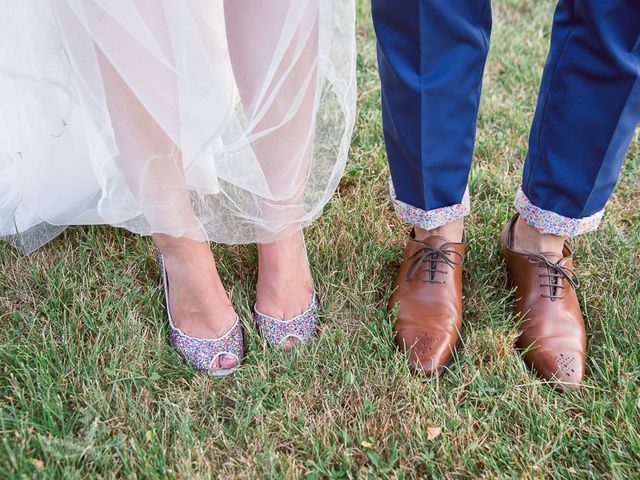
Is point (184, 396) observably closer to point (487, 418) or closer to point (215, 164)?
point (215, 164)

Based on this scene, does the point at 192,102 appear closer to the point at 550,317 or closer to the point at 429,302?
the point at 429,302

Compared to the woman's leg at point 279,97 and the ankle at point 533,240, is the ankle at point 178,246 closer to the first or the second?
the woman's leg at point 279,97

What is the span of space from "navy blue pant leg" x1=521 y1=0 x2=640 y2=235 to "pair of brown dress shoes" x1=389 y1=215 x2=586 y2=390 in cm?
12

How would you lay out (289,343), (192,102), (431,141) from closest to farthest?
(192,102)
(431,141)
(289,343)

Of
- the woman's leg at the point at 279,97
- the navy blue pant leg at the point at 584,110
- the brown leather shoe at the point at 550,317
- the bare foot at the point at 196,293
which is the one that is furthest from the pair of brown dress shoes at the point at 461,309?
the bare foot at the point at 196,293

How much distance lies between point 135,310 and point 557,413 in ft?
2.81

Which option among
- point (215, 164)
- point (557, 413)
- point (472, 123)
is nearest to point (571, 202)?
point (472, 123)

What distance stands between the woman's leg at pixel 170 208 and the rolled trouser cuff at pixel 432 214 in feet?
1.36

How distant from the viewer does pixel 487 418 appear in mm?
1163

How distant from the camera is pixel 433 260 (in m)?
1.36

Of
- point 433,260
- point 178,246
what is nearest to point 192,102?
point 178,246

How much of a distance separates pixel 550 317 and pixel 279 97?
2.26 ft

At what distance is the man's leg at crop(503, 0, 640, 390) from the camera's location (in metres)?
1.07

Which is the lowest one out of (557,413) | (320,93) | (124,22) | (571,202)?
(557,413)
